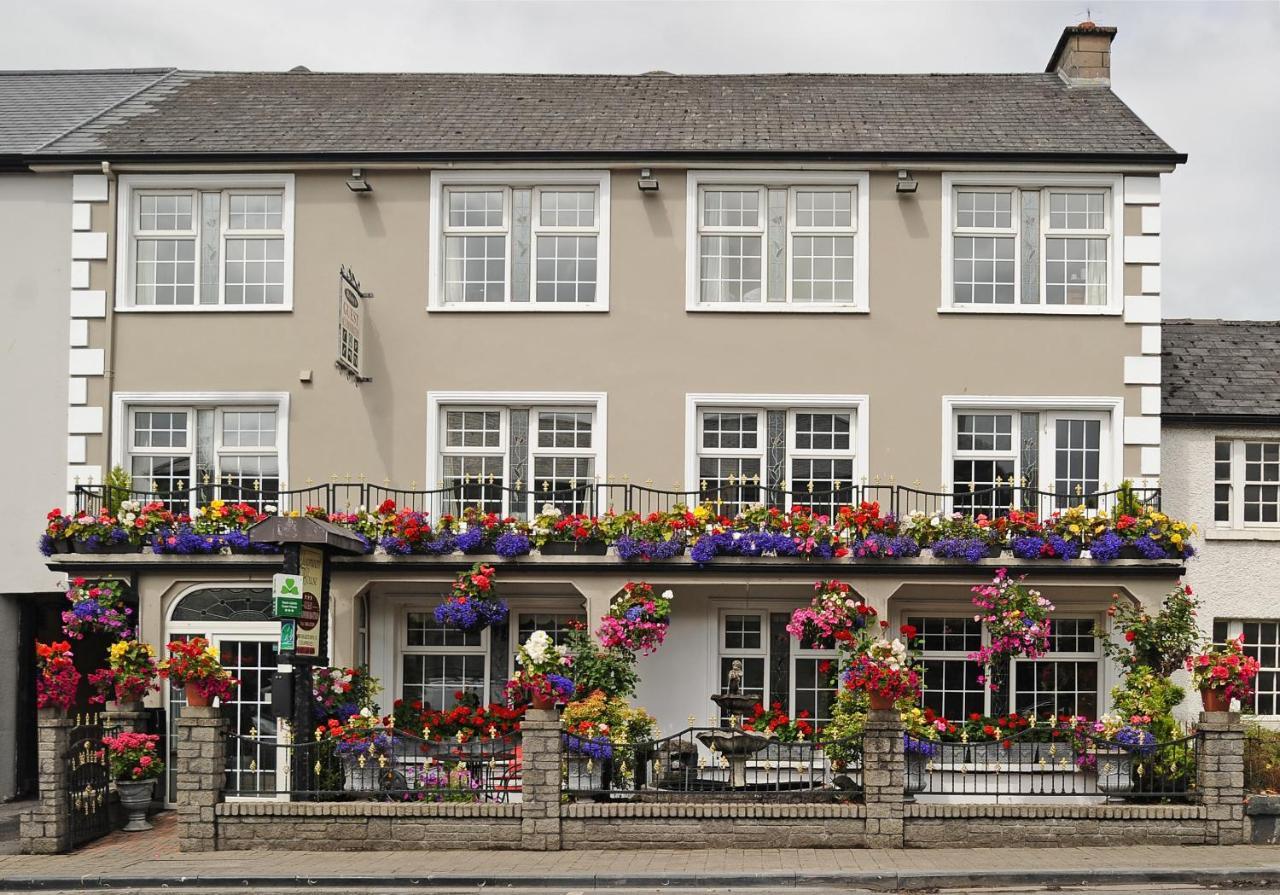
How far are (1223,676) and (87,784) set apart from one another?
12.4m

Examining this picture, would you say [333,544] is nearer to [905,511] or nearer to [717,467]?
[717,467]

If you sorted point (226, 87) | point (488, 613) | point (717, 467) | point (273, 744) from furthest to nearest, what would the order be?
point (226, 87) < point (717, 467) < point (488, 613) < point (273, 744)

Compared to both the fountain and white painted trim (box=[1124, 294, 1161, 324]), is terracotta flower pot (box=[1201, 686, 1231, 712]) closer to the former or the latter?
the fountain

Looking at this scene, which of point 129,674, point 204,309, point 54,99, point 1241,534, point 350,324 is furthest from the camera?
point 54,99

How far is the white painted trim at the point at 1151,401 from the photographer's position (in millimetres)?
20328

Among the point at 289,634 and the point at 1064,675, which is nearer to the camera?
the point at 289,634

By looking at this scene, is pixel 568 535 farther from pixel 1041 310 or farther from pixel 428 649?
pixel 1041 310

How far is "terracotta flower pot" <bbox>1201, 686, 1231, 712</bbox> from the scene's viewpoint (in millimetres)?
17016

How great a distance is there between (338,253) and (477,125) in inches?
104

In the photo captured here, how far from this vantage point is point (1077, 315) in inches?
810

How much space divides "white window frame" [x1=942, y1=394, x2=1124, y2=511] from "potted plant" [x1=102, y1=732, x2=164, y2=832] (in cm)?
1041

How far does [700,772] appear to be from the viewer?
59.0 feet

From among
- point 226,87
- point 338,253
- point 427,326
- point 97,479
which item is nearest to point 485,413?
point 427,326

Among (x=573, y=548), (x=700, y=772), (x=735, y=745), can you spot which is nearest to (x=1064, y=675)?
(x=735, y=745)
